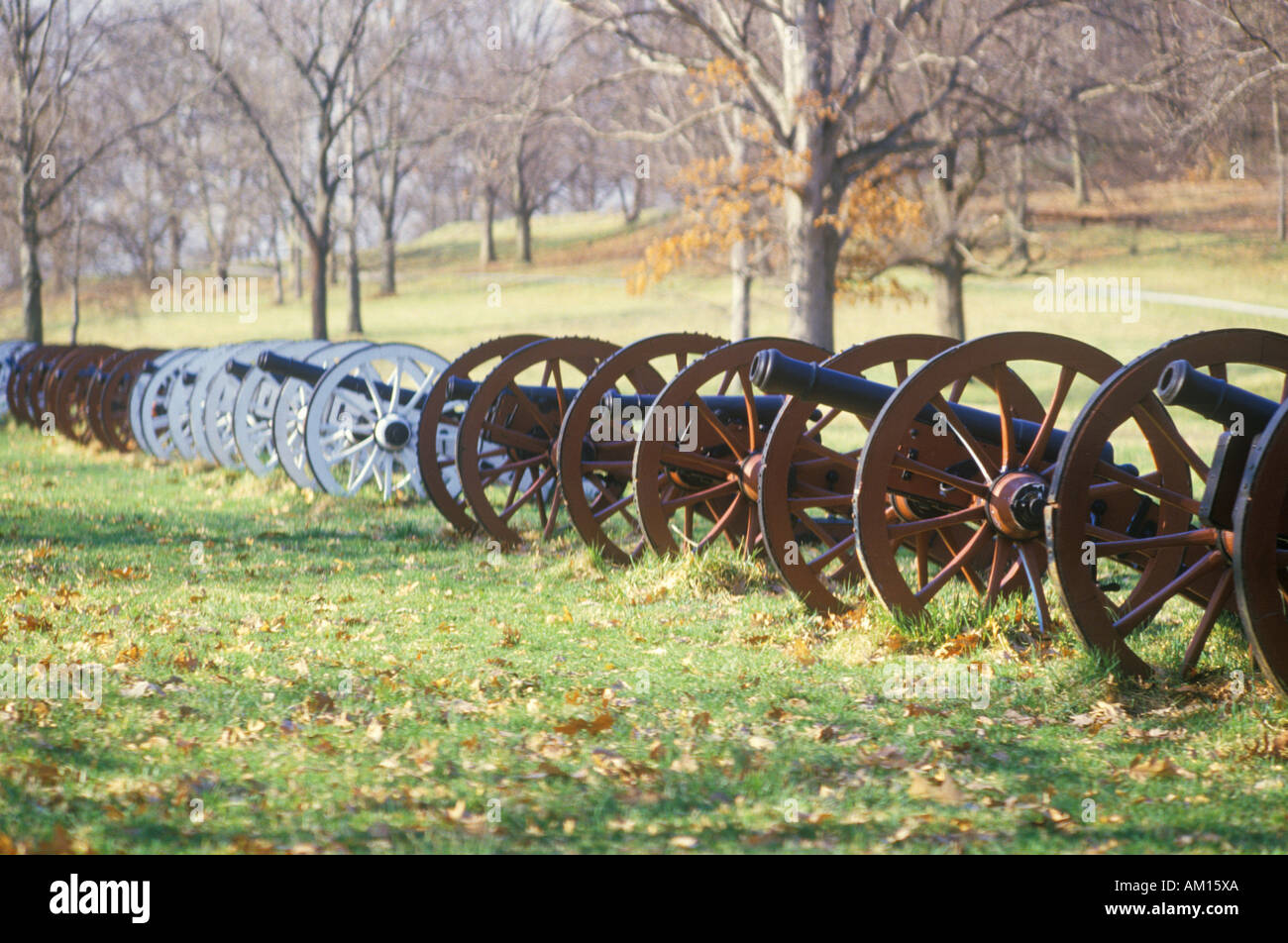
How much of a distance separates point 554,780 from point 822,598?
281 centimetres

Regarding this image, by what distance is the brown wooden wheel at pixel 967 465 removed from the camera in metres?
5.98

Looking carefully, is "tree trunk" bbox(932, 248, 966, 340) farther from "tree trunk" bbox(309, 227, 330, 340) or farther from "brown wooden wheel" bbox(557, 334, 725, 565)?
"brown wooden wheel" bbox(557, 334, 725, 565)

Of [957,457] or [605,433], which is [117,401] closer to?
[605,433]

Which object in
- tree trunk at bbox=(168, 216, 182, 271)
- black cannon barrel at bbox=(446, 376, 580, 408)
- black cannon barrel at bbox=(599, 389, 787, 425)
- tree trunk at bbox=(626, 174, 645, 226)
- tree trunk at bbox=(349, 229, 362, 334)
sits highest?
tree trunk at bbox=(626, 174, 645, 226)

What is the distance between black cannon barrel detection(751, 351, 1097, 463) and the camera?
631 cm

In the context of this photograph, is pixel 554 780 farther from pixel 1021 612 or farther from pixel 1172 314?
pixel 1172 314

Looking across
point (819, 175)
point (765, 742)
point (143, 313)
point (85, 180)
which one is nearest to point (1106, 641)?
point (765, 742)

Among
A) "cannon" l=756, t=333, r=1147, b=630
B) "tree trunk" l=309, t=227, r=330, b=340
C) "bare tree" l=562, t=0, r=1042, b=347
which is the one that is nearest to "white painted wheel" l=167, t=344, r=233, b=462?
"bare tree" l=562, t=0, r=1042, b=347

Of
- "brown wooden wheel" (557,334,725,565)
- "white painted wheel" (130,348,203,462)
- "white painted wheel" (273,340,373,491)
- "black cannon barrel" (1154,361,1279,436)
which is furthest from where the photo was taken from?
"white painted wheel" (130,348,203,462)

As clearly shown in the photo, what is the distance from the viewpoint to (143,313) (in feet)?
168

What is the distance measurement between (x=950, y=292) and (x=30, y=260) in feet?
60.5

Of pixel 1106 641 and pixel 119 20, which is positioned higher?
pixel 119 20

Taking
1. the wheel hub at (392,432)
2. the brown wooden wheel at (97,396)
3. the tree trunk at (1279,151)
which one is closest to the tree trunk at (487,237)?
the tree trunk at (1279,151)
